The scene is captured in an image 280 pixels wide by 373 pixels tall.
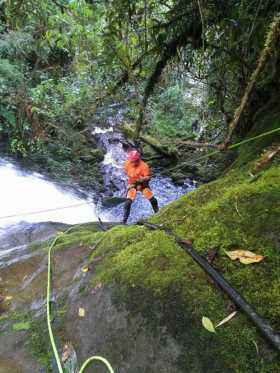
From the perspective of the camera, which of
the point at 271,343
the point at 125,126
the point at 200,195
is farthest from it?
the point at 125,126

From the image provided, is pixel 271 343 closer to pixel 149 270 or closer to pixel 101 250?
pixel 149 270

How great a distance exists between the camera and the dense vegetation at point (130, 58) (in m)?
3.94

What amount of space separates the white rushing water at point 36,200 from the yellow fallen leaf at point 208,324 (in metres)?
6.79

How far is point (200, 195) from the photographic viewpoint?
10.3 ft

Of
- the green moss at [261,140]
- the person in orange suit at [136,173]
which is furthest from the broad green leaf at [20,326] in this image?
the person in orange suit at [136,173]

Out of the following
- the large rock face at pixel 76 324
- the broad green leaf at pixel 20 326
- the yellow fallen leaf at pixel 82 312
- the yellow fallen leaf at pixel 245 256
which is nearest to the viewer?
the large rock face at pixel 76 324

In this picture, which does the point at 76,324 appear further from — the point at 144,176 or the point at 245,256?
the point at 144,176

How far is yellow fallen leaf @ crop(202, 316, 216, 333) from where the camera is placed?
6.49ft

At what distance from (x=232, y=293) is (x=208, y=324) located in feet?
0.74

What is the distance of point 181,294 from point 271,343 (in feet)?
1.91

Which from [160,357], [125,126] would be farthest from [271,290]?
[125,126]

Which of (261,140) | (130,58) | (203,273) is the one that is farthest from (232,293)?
(130,58)

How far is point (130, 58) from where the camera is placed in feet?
16.8

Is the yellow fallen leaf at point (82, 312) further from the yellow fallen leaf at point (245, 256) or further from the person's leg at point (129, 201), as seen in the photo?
the person's leg at point (129, 201)
